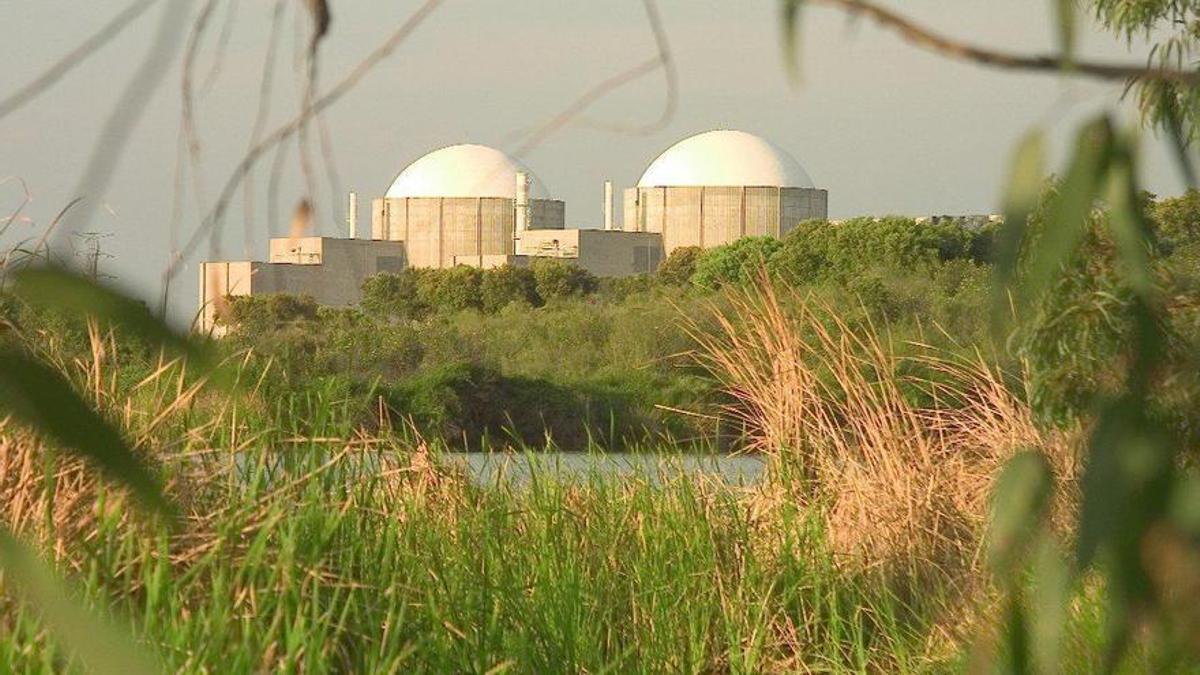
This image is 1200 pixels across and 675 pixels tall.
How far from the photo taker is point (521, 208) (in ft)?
121

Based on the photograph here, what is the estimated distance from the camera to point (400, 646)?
2.81m

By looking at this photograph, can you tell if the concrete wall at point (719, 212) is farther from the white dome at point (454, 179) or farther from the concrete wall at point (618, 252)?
the white dome at point (454, 179)

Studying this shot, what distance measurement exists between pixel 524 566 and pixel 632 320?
14706mm

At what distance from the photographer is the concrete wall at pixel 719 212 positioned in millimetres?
35969

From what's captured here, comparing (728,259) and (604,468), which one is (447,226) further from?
(604,468)

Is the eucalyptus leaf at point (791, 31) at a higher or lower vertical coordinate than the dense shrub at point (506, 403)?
higher

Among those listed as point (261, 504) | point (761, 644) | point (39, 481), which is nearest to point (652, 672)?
point (761, 644)

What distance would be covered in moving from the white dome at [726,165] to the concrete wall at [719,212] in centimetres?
44

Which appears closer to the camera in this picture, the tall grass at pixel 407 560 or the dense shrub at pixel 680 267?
the tall grass at pixel 407 560

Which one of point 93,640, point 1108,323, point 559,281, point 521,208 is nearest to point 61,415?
point 93,640

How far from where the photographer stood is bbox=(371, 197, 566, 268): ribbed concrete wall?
121 feet

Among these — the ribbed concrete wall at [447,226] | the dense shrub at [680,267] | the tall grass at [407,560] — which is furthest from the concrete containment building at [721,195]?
the tall grass at [407,560]

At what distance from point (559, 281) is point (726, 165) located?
37.0ft

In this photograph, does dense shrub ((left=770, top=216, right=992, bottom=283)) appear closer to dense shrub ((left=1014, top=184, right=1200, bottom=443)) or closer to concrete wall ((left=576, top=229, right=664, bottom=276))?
concrete wall ((left=576, top=229, right=664, bottom=276))
